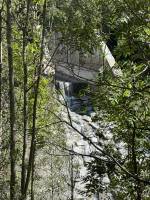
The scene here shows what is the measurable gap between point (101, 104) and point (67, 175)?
1035 centimetres

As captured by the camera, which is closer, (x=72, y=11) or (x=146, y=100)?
(x=146, y=100)

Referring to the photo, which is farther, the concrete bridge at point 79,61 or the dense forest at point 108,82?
the concrete bridge at point 79,61

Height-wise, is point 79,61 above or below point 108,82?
above

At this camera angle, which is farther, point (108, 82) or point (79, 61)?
point (79, 61)

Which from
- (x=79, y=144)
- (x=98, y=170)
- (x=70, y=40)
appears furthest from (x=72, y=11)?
(x=79, y=144)

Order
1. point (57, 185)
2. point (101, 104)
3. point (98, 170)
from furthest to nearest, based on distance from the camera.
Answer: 1. point (57, 185)
2. point (98, 170)
3. point (101, 104)

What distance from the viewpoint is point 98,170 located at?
5.96 meters

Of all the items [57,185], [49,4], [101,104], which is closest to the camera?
[101,104]

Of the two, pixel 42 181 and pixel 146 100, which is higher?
pixel 146 100

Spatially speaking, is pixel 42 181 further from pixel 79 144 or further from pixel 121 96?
pixel 121 96

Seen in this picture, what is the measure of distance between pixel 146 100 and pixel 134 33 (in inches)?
25.7

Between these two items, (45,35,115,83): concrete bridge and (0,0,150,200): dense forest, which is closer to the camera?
(0,0,150,200): dense forest

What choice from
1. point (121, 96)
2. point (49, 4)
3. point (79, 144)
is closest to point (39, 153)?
point (79, 144)

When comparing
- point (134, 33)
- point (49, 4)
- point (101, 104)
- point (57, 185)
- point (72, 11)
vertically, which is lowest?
point (57, 185)
